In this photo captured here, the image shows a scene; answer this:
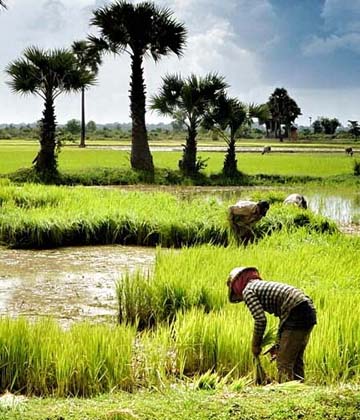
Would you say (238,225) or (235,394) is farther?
(238,225)

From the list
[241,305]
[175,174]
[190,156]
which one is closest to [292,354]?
[241,305]

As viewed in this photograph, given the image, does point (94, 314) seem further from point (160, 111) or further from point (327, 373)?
point (160, 111)

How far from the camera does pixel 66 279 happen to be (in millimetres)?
8461

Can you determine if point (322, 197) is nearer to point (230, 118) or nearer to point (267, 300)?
point (230, 118)

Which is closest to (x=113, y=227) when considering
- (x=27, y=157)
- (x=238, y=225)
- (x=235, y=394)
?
(x=238, y=225)

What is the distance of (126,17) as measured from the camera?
2264 cm

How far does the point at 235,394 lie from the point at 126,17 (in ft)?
66.4

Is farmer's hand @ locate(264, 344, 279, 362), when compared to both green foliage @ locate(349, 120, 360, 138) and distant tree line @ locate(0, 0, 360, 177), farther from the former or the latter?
green foliage @ locate(349, 120, 360, 138)

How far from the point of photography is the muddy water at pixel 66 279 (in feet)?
22.8

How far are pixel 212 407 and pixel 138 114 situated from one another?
20.9m

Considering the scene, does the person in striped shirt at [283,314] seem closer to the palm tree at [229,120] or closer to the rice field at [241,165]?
the rice field at [241,165]

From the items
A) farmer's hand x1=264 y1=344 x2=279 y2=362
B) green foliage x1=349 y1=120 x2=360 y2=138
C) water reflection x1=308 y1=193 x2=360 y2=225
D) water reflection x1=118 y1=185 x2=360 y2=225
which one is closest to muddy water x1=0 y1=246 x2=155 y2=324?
farmer's hand x1=264 y1=344 x2=279 y2=362

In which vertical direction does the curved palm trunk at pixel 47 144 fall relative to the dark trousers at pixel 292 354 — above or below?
above

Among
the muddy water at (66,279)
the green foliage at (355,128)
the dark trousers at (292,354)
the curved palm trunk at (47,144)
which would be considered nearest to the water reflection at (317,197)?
the curved palm trunk at (47,144)
